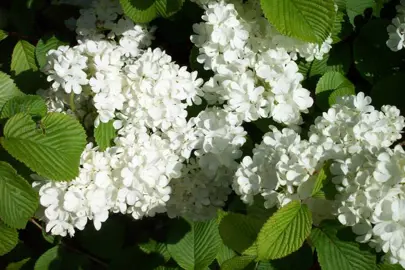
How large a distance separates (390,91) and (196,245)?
2.30ft

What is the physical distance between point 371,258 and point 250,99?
18.5 inches

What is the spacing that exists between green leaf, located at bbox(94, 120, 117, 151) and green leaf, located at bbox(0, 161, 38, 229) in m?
0.21

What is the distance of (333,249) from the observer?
1206 mm

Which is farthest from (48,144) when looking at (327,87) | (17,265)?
(327,87)

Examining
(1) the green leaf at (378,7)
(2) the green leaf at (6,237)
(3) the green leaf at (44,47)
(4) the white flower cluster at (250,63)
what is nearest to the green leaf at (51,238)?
(2) the green leaf at (6,237)

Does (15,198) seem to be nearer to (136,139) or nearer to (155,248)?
(136,139)

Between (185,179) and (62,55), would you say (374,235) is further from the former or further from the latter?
(62,55)

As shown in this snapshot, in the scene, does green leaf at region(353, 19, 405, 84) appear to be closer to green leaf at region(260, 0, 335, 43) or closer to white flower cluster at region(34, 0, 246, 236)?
green leaf at region(260, 0, 335, 43)

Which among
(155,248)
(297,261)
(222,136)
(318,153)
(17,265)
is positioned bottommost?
(17,265)

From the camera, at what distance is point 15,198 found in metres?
1.35

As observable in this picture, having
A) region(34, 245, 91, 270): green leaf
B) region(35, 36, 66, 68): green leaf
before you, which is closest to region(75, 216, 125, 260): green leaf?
region(34, 245, 91, 270): green leaf

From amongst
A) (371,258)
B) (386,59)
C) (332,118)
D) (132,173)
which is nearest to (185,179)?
(132,173)

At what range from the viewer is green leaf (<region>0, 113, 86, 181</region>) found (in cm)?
129

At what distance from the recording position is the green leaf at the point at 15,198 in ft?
4.38
